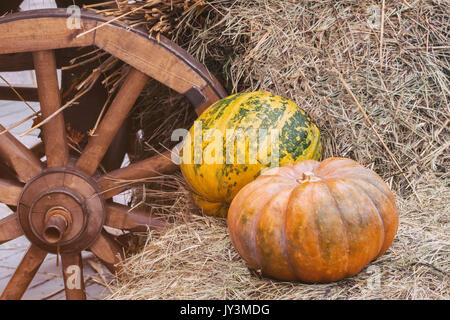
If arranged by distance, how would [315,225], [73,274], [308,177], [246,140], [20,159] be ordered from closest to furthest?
[315,225]
[308,177]
[246,140]
[20,159]
[73,274]

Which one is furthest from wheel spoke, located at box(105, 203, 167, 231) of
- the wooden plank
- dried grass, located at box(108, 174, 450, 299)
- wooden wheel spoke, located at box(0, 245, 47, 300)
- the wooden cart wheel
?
the wooden plank

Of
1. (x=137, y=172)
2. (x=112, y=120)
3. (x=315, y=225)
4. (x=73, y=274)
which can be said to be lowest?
(x=73, y=274)

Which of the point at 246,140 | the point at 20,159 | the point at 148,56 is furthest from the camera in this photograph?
the point at 20,159

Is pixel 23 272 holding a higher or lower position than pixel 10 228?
lower

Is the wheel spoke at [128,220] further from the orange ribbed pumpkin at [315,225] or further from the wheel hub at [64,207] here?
the orange ribbed pumpkin at [315,225]

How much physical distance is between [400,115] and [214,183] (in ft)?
2.75

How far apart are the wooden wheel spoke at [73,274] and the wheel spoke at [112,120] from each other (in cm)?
40

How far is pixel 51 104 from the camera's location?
201 cm

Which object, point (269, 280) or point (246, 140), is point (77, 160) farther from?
point (269, 280)

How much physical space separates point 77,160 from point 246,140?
0.75 metres

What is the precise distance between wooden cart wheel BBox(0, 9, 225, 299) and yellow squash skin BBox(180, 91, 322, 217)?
0.16 metres

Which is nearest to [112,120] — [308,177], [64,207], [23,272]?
[64,207]

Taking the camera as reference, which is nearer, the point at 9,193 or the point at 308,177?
the point at 308,177

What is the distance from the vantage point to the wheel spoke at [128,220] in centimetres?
212
